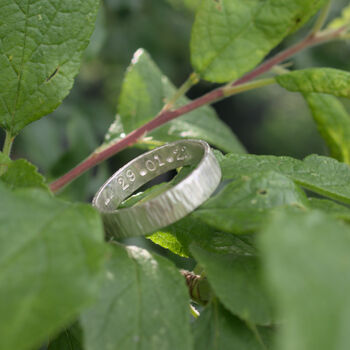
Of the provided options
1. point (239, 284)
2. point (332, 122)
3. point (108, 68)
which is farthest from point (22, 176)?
point (108, 68)

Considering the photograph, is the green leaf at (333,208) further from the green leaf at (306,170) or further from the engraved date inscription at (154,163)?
the engraved date inscription at (154,163)

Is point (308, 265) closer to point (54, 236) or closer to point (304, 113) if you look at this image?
point (54, 236)

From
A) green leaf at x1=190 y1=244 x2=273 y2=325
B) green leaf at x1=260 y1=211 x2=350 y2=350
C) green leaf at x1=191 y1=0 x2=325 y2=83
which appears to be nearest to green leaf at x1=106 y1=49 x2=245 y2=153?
green leaf at x1=191 y1=0 x2=325 y2=83

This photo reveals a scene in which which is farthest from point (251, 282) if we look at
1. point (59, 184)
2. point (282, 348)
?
point (59, 184)

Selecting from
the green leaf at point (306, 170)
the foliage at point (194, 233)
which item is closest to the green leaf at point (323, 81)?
the foliage at point (194, 233)

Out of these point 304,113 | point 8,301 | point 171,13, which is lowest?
point 304,113

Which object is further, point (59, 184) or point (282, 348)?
point (59, 184)

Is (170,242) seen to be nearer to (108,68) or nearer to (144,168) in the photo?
(144,168)
